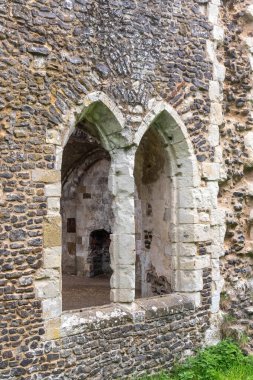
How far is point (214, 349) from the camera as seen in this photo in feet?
24.1

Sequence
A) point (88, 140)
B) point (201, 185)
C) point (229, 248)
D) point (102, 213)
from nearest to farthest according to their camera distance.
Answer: point (201, 185) → point (229, 248) → point (88, 140) → point (102, 213)

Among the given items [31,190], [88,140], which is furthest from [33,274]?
[88,140]

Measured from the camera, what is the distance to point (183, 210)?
7367 millimetres

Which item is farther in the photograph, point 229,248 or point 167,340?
point 229,248

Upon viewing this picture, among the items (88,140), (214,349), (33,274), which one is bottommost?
(214,349)

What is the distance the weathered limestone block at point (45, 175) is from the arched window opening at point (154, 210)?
1976 mm

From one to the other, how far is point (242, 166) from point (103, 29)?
10.6ft

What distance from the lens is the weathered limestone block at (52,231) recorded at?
5.76 m

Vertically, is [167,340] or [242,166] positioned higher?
[242,166]

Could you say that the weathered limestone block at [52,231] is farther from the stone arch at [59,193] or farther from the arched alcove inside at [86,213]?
the arched alcove inside at [86,213]

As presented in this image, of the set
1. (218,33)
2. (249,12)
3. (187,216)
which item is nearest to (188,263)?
(187,216)

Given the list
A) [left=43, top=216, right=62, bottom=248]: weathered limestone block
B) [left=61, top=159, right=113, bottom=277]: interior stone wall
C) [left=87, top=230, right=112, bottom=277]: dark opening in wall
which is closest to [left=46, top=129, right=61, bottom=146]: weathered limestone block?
[left=43, top=216, right=62, bottom=248]: weathered limestone block

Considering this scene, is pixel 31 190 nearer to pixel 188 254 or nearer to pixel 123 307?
pixel 123 307

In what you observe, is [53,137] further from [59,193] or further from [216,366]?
[216,366]
